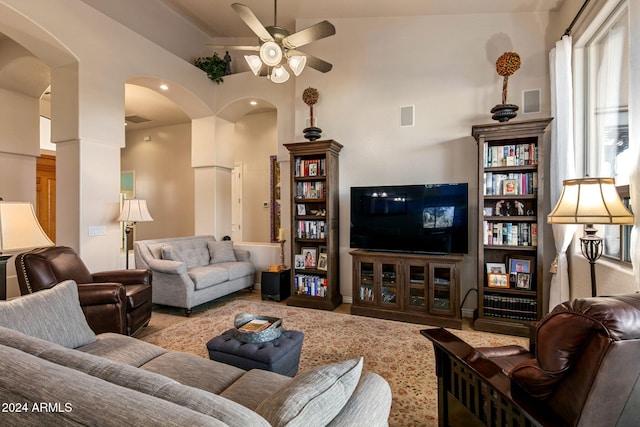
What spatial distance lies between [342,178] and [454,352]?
10.1 feet

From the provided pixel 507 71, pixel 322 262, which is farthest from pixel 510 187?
pixel 322 262

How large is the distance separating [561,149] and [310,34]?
2557 millimetres

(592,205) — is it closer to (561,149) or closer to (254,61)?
(561,149)

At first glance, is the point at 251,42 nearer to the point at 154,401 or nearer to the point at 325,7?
the point at 325,7

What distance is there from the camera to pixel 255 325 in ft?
7.41

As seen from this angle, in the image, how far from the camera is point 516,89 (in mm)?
3582

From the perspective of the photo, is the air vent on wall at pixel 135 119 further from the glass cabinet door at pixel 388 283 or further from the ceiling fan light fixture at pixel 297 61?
the glass cabinet door at pixel 388 283

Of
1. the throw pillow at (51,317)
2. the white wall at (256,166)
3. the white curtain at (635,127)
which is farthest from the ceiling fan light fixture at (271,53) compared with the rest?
the white wall at (256,166)

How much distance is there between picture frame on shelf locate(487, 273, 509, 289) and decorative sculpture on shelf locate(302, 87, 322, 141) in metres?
2.71

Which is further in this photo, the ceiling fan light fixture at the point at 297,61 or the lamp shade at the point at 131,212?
the lamp shade at the point at 131,212

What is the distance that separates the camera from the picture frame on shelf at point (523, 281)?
334 centimetres

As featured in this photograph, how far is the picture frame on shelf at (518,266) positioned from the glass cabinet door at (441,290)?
0.66 meters

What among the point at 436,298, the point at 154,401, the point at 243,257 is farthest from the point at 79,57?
the point at 436,298

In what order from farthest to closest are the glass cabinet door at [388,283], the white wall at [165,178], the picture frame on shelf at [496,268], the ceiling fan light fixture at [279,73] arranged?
1. the white wall at [165,178]
2. the glass cabinet door at [388,283]
3. the picture frame on shelf at [496,268]
4. the ceiling fan light fixture at [279,73]
